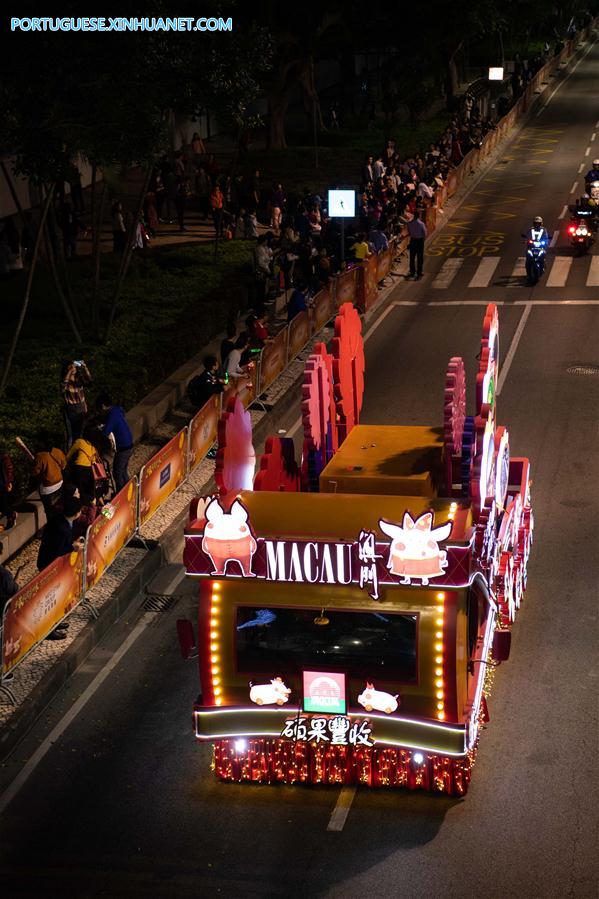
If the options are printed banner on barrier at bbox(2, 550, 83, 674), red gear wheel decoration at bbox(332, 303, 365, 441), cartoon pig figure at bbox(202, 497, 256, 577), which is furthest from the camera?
red gear wheel decoration at bbox(332, 303, 365, 441)

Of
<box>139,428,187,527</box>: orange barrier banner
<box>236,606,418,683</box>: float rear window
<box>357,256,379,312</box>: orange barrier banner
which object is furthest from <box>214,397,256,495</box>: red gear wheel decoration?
<box>357,256,379,312</box>: orange barrier banner

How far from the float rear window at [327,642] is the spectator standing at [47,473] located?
6.86 m

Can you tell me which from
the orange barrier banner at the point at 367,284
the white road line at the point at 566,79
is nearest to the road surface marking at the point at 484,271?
the orange barrier banner at the point at 367,284

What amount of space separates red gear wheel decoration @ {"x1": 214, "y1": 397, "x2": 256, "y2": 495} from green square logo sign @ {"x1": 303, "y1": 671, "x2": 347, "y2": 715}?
2.07 meters

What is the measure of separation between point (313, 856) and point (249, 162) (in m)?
42.7

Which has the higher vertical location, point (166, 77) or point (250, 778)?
point (166, 77)

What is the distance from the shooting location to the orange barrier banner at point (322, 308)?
97.2ft

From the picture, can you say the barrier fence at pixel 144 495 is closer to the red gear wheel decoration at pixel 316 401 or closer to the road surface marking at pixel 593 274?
the red gear wheel decoration at pixel 316 401

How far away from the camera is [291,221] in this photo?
36531mm

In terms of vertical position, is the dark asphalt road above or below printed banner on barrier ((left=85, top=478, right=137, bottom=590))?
below

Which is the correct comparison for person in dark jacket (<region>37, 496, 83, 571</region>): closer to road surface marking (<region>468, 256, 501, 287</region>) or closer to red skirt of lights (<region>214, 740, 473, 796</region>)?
red skirt of lights (<region>214, 740, 473, 796</region>)

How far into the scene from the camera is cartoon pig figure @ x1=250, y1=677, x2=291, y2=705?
12.1 m

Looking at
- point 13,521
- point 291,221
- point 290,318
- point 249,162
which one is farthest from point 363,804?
point 249,162

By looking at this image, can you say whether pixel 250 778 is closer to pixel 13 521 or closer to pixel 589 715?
pixel 589 715
